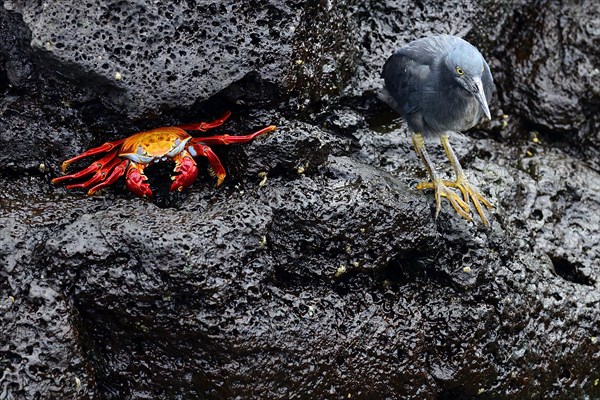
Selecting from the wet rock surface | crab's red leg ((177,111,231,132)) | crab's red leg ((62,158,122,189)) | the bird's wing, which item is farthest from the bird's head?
crab's red leg ((62,158,122,189))

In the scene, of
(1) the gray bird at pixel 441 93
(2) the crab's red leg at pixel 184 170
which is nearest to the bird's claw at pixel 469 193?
(1) the gray bird at pixel 441 93

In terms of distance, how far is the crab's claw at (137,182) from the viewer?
12.6ft

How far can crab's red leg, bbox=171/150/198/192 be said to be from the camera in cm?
388

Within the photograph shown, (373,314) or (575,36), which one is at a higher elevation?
(575,36)

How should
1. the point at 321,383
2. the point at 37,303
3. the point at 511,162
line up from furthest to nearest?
the point at 511,162
the point at 321,383
the point at 37,303

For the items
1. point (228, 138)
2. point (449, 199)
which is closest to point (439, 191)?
point (449, 199)

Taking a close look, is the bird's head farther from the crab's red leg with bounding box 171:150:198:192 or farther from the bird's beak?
the crab's red leg with bounding box 171:150:198:192

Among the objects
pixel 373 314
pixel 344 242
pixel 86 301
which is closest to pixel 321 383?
pixel 373 314

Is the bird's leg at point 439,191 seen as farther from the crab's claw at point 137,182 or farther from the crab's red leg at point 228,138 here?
the crab's claw at point 137,182

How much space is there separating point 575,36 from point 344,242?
252 cm

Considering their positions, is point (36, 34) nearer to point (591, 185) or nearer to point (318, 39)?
point (318, 39)

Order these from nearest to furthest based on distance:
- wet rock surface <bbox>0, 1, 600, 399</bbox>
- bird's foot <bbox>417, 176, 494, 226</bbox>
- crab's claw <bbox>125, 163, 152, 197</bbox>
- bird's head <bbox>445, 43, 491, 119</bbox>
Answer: wet rock surface <bbox>0, 1, 600, 399</bbox> → bird's head <bbox>445, 43, 491, 119</bbox> → crab's claw <bbox>125, 163, 152, 197</bbox> → bird's foot <bbox>417, 176, 494, 226</bbox>

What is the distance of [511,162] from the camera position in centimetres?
472

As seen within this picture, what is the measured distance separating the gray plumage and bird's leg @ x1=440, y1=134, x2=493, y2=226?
140mm
